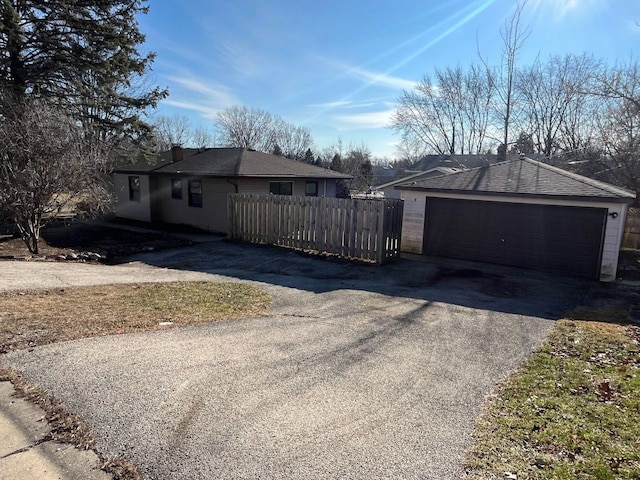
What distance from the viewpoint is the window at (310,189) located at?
1970 centimetres

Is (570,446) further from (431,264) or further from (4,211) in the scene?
(4,211)

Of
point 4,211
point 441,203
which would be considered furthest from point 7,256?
point 441,203

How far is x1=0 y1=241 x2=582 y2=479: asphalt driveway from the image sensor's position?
9.97 feet

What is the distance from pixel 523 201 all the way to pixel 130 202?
18.6 m

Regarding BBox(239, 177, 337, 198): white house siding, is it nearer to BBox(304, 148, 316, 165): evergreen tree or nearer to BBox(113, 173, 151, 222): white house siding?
BBox(113, 173, 151, 222): white house siding

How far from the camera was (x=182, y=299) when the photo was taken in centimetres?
735

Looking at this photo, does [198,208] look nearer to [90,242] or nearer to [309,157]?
[90,242]

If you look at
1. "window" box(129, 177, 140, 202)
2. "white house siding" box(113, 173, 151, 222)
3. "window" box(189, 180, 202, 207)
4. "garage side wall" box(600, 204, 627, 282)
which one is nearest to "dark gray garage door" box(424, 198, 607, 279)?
"garage side wall" box(600, 204, 627, 282)

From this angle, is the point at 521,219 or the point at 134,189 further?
the point at 134,189

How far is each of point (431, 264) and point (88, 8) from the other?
51.0ft

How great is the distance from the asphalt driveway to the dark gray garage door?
3281 millimetres

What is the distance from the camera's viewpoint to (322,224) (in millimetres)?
12664

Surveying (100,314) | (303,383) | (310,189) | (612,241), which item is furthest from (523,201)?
(310,189)

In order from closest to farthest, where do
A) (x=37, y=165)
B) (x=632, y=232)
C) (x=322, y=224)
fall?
(x=37, y=165) → (x=322, y=224) → (x=632, y=232)
